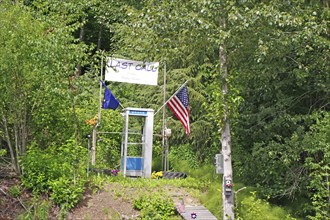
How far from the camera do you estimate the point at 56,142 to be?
11.0 meters

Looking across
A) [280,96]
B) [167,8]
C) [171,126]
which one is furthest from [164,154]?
[167,8]

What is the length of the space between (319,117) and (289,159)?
1220mm

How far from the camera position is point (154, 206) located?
9.80 meters

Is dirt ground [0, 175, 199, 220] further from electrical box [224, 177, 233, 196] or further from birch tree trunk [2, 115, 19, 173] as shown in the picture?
electrical box [224, 177, 233, 196]

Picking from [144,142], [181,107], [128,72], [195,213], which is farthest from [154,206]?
[128,72]

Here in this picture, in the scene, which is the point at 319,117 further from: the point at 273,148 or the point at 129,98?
the point at 129,98

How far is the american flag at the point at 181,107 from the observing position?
42.7ft

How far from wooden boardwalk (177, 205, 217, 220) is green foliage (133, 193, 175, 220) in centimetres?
23

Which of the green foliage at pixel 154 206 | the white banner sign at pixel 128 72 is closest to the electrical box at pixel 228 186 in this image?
the green foliage at pixel 154 206

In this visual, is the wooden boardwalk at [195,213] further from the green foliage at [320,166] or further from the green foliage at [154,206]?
the green foliage at [320,166]

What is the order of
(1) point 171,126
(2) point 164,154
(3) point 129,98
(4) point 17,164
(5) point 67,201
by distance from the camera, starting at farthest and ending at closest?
1. (3) point 129,98
2. (1) point 171,126
3. (2) point 164,154
4. (4) point 17,164
5. (5) point 67,201

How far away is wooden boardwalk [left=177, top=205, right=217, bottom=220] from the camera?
9266 millimetres

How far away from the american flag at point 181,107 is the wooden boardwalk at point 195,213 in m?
3.41

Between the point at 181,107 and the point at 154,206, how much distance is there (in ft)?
12.9
